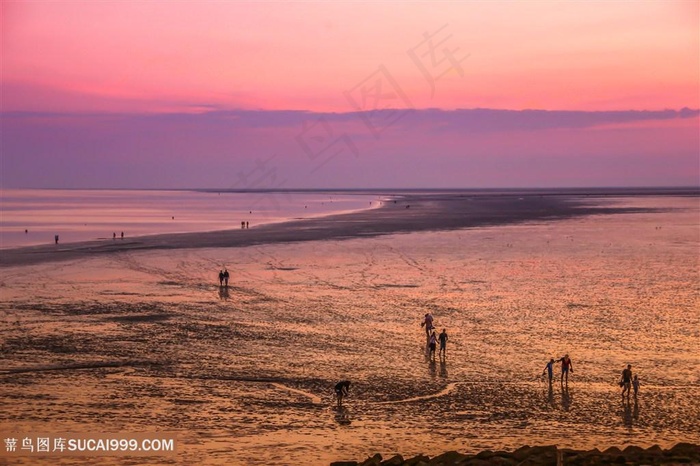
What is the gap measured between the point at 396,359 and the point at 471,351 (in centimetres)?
345

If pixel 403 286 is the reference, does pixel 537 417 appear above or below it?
below

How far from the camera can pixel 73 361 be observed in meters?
28.7

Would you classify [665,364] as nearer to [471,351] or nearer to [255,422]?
[471,351]

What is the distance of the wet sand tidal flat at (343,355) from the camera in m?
21.5

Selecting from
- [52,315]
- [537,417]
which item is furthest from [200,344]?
[537,417]

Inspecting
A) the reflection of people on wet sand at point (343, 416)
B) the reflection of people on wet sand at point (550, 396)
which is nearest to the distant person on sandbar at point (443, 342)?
the reflection of people on wet sand at point (550, 396)

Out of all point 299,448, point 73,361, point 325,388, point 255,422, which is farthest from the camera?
point 73,361

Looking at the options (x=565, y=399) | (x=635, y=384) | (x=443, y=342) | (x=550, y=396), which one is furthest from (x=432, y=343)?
(x=635, y=384)

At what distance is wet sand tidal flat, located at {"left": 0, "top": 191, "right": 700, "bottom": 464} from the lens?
21.5 meters

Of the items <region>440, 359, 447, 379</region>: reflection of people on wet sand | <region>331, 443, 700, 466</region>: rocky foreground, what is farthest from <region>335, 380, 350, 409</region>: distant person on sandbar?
<region>331, 443, 700, 466</region>: rocky foreground

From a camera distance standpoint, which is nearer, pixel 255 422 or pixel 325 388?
pixel 255 422

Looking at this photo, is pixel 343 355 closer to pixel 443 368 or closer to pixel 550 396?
pixel 443 368

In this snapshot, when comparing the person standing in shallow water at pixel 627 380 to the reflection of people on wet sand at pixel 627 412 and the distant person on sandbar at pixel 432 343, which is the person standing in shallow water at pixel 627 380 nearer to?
the reflection of people on wet sand at pixel 627 412

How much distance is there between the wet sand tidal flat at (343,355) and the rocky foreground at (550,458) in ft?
6.01
